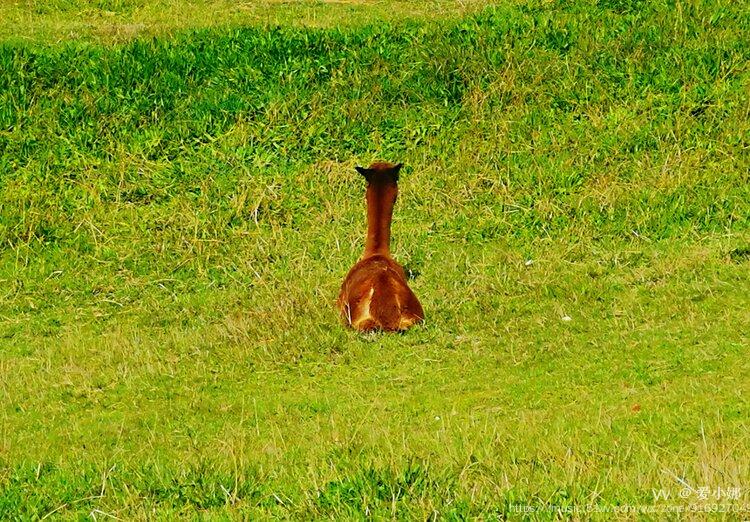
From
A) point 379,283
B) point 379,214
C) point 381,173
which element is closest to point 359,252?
point 379,214

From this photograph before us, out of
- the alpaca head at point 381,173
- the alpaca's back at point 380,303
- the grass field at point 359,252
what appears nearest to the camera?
the grass field at point 359,252

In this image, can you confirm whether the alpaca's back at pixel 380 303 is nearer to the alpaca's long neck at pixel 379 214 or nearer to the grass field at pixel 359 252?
the grass field at pixel 359 252

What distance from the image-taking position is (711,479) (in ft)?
15.1

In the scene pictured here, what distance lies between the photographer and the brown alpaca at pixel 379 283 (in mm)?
8133

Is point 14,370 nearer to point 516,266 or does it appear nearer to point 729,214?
point 516,266

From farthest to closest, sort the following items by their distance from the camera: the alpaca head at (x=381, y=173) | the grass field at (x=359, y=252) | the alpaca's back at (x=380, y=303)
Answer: the alpaca head at (x=381, y=173), the alpaca's back at (x=380, y=303), the grass field at (x=359, y=252)

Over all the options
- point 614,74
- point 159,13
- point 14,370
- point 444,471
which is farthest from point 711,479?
point 159,13

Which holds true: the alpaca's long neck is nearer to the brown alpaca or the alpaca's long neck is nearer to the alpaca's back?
the brown alpaca

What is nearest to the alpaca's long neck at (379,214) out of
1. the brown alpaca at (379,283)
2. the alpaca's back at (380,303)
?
the brown alpaca at (379,283)

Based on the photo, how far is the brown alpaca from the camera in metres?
8.13

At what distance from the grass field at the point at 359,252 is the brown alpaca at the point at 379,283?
18cm

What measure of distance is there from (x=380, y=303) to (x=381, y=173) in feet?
Result: 3.37

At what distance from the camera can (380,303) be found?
320 inches

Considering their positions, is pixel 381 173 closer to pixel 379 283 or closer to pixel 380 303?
pixel 379 283
